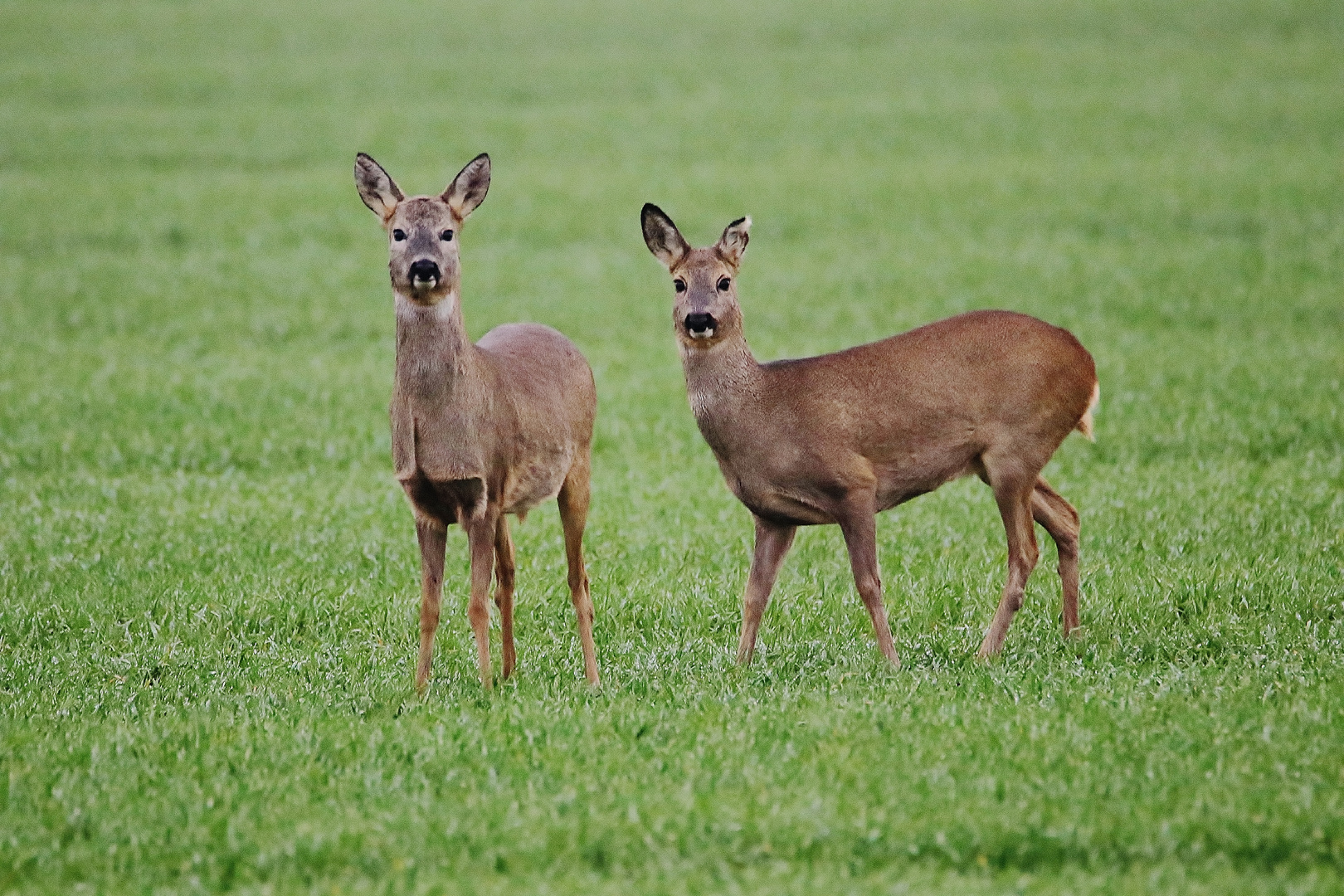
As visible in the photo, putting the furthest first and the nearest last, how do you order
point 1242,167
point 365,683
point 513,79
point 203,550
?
point 513,79
point 1242,167
point 203,550
point 365,683

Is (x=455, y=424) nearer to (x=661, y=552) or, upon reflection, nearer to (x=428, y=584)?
(x=428, y=584)

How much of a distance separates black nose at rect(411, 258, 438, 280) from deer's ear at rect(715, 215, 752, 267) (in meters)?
1.37

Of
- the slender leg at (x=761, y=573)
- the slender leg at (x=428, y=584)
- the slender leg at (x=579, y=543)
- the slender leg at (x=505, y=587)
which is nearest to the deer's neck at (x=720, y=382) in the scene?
the slender leg at (x=761, y=573)

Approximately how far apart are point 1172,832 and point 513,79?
32396 millimetres

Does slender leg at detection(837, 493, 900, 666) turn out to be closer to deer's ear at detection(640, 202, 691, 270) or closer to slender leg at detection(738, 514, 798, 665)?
slender leg at detection(738, 514, 798, 665)

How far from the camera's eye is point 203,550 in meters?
10.1

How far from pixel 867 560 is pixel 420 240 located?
2.29 meters

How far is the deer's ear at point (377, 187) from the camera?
780 cm

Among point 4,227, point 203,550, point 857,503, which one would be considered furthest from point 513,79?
point 857,503

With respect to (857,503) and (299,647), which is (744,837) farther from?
(299,647)

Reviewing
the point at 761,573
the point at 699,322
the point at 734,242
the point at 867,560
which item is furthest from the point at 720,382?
the point at 867,560

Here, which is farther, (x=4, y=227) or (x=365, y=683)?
(x=4, y=227)

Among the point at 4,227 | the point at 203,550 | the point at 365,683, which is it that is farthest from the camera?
the point at 4,227

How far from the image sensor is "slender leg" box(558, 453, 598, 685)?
8.00 metres
